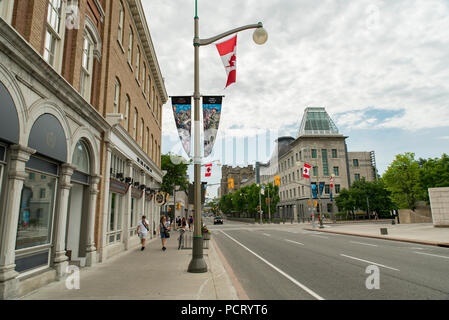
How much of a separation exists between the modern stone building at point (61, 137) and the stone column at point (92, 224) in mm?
35

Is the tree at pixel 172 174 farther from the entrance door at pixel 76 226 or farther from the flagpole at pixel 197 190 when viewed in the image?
the flagpole at pixel 197 190

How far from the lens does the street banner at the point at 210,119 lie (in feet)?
Answer: 32.4

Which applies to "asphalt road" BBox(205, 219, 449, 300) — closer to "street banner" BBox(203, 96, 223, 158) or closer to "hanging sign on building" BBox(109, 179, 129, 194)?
"street banner" BBox(203, 96, 223, 158)

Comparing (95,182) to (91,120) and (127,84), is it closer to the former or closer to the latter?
(91,120)

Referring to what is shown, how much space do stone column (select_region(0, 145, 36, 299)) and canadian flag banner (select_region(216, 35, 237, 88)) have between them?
646 cm

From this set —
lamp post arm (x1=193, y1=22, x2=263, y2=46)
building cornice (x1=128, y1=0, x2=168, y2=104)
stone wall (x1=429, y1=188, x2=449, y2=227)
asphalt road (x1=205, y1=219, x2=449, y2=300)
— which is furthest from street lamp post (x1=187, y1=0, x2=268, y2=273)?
stone wall (x1=429, y1=188, x2=449, y2=227)

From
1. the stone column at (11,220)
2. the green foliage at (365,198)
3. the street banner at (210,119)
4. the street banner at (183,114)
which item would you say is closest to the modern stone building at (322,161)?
the green foliage at (365,198)

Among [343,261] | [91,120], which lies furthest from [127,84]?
[343,261]

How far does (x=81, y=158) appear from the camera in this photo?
390 inches

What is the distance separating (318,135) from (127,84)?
2195 inches

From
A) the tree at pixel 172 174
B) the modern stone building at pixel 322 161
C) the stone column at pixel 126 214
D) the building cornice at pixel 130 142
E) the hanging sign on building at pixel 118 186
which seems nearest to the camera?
the hanging sign on building at pixel 118 186
